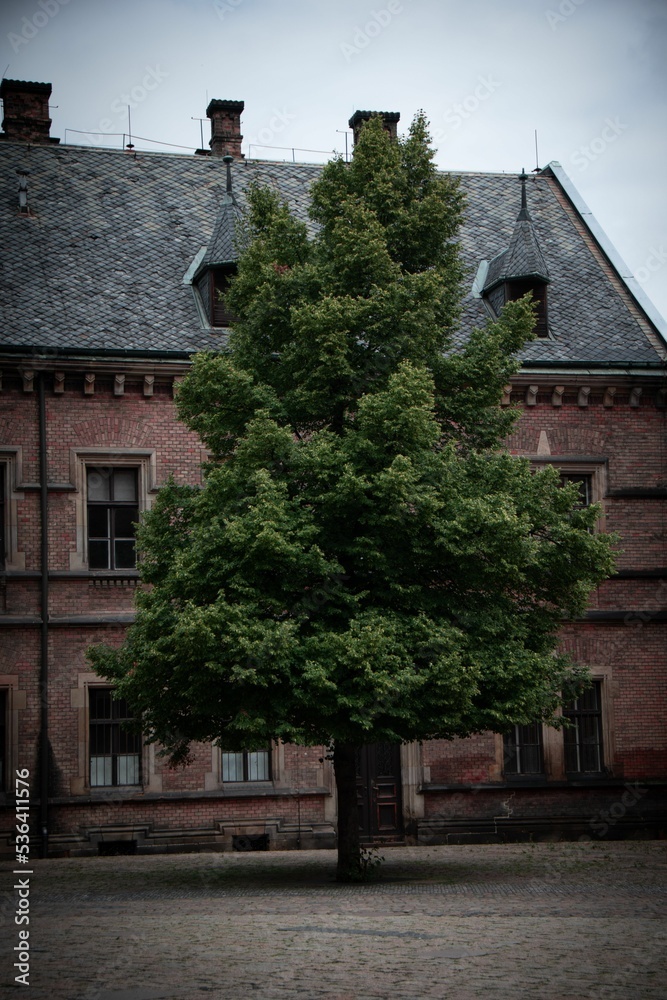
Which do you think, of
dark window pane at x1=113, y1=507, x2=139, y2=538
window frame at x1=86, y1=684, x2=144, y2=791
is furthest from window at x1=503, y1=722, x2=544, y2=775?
dark window pane at x1=113, y1=507, x2=139, y2=538

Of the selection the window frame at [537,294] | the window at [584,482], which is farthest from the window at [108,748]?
the window frame at [537,294]

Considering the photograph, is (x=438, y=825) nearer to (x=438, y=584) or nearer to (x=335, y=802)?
(x=335, y=802)

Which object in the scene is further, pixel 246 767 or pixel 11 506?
pixel 246 767

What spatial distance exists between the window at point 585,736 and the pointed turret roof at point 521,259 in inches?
314

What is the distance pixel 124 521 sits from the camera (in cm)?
2288

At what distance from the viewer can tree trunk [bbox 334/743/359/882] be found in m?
16.5

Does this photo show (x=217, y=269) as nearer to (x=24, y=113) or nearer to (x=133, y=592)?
(x=133, y=592)

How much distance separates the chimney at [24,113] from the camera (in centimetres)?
2803

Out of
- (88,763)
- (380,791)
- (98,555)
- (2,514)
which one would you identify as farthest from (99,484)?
(380,791)

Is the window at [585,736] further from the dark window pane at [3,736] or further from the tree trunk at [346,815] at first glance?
the dark window pane at [3,736]

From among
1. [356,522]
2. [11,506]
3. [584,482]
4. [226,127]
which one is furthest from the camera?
[226,127]

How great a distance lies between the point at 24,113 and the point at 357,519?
16.3 metres

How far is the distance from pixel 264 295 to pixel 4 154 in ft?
40.8

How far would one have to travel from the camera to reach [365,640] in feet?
49.3
